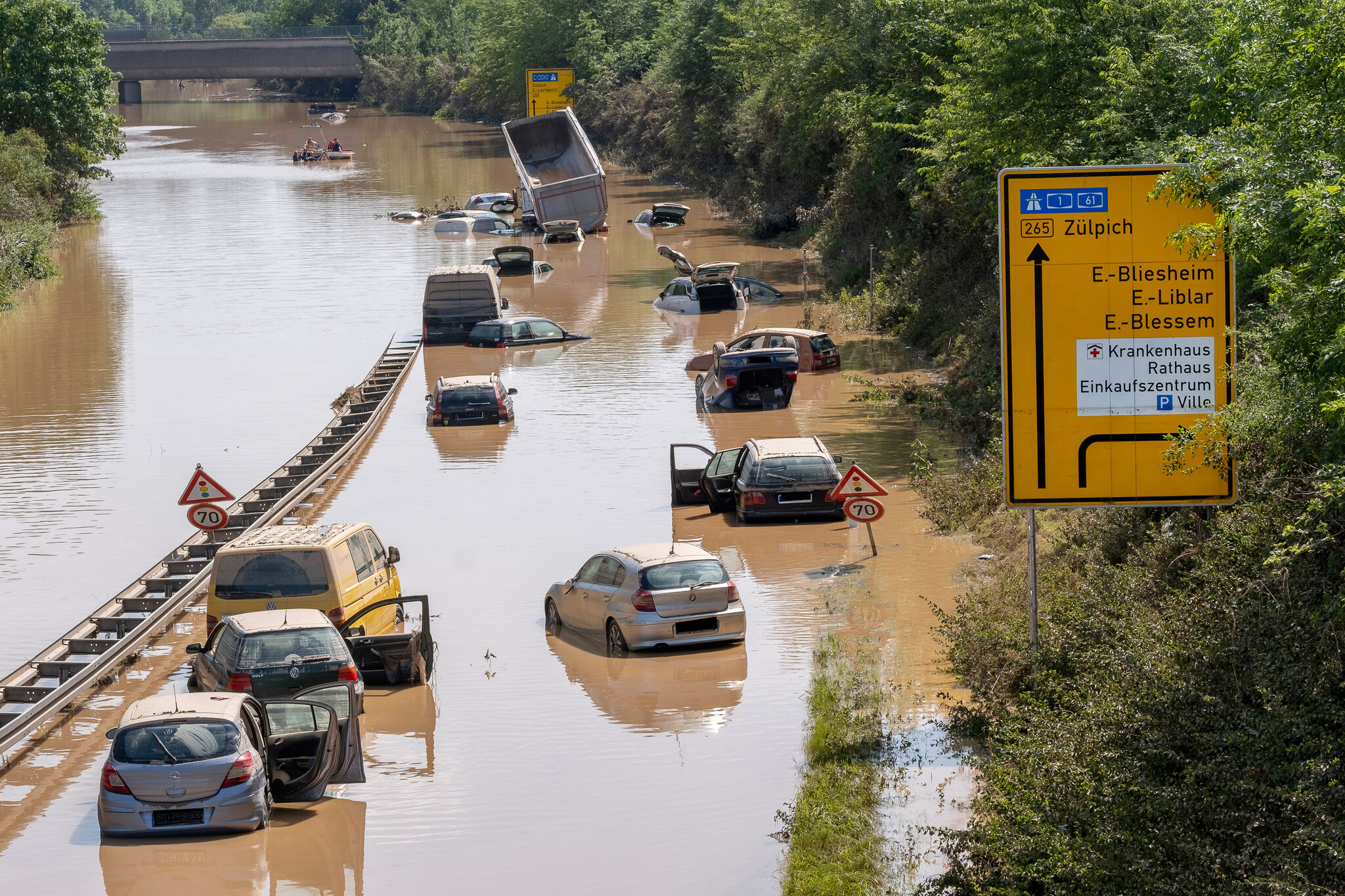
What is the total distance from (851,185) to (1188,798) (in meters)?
38.4

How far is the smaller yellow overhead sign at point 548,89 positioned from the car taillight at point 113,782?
89002 mm

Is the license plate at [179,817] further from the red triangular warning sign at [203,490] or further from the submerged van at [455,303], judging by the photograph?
the submerged van at [455,303]

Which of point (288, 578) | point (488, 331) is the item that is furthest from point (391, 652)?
point (488, 331)

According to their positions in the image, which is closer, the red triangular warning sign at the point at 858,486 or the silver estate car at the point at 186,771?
the silver estate car at the point at 186,771

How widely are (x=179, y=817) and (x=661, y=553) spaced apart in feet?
23.6

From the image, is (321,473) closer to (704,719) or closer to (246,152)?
(704,719)

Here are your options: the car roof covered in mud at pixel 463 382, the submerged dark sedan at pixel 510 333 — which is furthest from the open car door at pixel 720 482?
the submerged dark sedan at pixel 510 333

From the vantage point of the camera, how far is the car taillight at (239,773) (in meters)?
13.2

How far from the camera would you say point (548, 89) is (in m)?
100

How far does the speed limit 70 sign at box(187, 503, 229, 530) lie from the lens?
22.1 metres

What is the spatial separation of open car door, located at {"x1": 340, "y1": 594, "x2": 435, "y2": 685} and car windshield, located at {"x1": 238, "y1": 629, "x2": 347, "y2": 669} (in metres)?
1.34

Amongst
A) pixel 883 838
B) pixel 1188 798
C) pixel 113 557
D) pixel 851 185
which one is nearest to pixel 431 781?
pixel 883 838

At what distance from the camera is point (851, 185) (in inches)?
1852

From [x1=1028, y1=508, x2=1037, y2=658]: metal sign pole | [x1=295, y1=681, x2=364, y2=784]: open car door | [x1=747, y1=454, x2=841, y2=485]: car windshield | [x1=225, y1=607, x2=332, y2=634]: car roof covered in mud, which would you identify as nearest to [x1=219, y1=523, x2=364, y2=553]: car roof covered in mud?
[x1=225, y1=607, x2=332, y2=634]: car roof covered in mud
